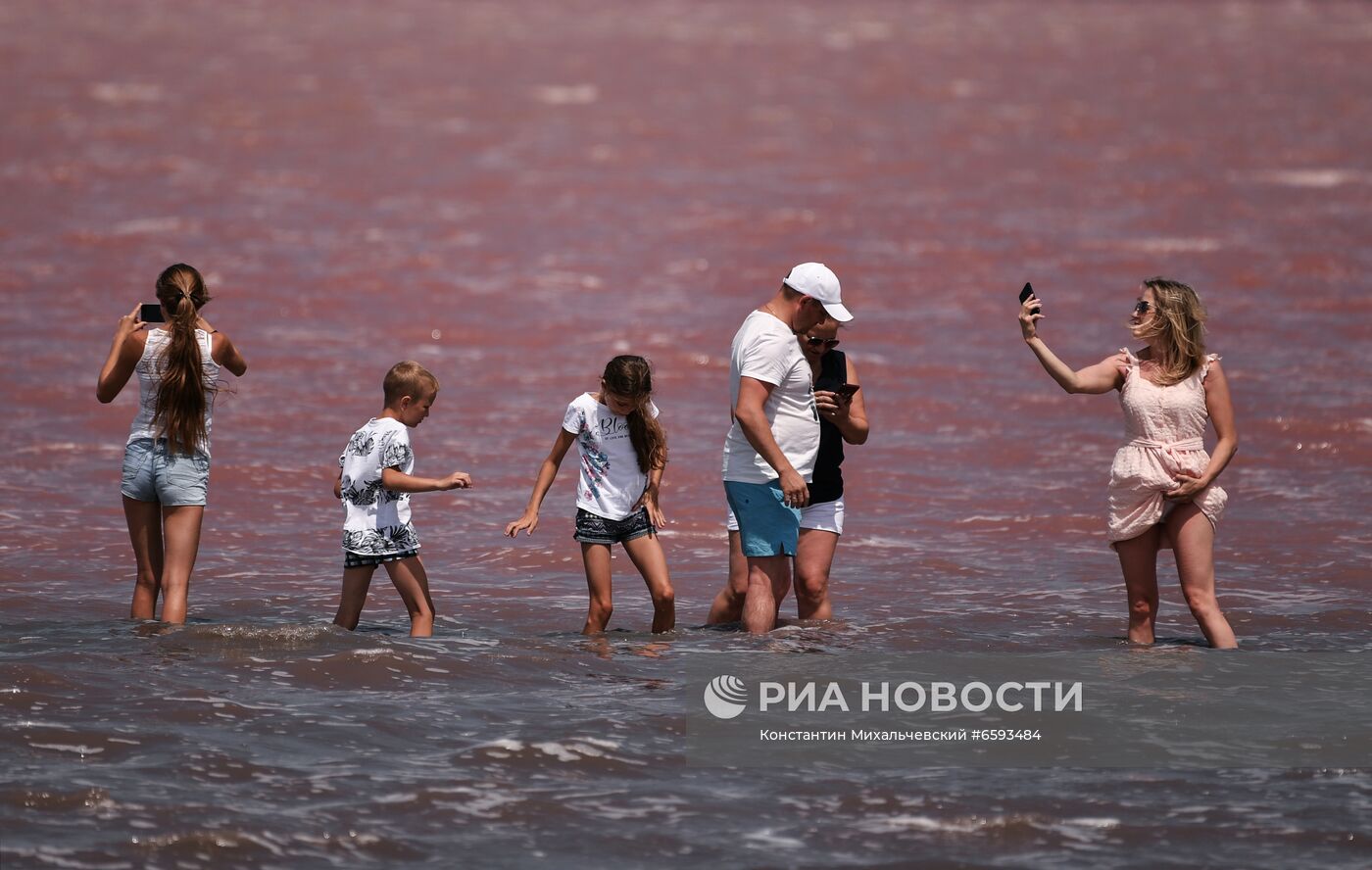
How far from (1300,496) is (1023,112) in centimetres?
1894

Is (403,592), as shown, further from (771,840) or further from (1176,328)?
(1176,328)

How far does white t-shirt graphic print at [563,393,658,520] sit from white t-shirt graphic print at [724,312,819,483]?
48 cm

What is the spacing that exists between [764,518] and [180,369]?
8.76ft

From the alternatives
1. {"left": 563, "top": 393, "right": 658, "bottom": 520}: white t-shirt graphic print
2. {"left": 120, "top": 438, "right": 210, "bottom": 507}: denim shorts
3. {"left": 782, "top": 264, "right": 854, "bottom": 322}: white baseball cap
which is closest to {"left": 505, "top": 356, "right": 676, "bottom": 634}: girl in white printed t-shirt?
{"left": 563, "top": 393, "right": 658, "bottom": 520}: white t-shirt graphic print

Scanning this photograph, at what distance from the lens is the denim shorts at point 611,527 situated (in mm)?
7465

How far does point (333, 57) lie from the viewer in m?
35.0

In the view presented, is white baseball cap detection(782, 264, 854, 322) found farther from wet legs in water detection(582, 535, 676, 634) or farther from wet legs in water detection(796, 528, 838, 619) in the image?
wet legs in water detection(582, 535, 676, 634)

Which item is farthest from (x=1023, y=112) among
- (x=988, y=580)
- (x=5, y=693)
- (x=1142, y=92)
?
(x=5, y=693)

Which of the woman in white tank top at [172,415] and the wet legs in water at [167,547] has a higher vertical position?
the woman in white tank top at [172,415]

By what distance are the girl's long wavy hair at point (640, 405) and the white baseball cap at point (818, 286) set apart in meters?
0.78

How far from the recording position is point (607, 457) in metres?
7.47

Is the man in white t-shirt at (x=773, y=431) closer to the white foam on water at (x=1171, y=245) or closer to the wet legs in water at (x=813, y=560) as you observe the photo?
Result: the wet legs in water at (x=813, y=560)

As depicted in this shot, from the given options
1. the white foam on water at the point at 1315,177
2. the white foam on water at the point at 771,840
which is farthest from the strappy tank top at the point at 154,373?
the white foam on water at the point at 1315,177

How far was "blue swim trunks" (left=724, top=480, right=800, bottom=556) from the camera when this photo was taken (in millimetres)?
7266
